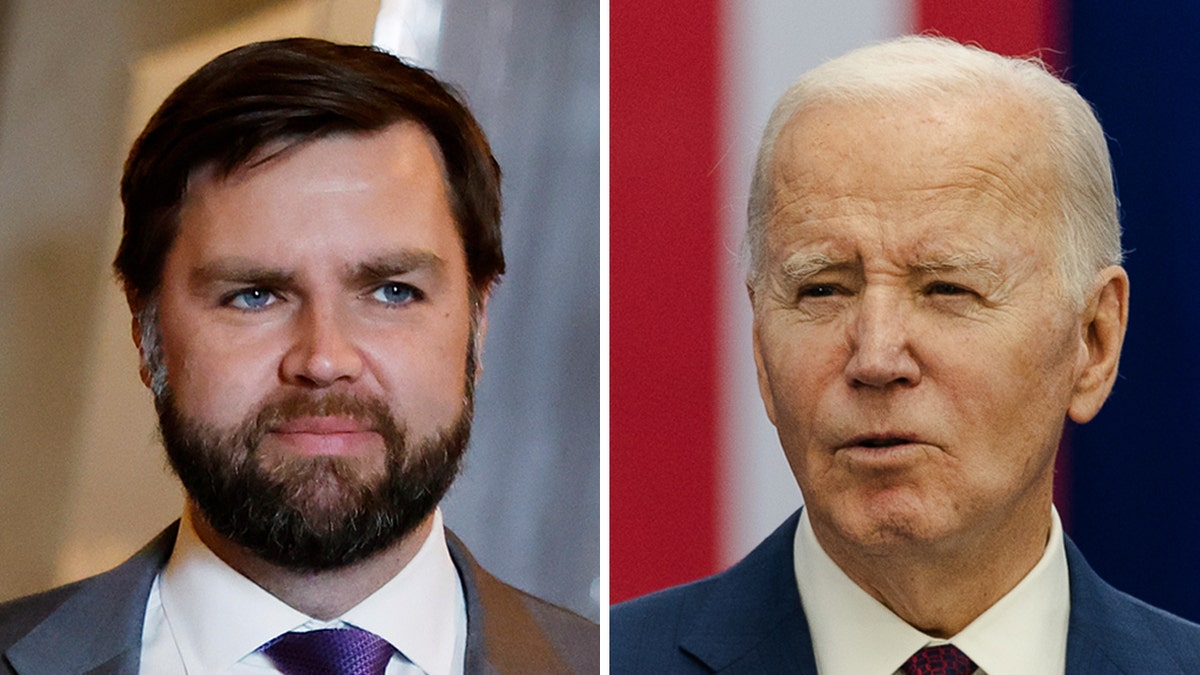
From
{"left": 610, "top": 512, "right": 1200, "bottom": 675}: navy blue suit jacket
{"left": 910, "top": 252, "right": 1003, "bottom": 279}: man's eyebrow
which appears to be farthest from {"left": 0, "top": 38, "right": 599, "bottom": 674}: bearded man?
{"left": 910, "top": 252, "right": 1003, "bottom": 279}: man's eyebrow

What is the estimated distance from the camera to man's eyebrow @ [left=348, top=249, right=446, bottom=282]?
8.20 feet

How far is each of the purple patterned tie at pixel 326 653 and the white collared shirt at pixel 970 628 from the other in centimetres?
72

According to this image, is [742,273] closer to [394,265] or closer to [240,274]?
[394,265]

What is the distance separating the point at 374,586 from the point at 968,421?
101cm

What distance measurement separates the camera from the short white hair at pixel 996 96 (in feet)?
8.03

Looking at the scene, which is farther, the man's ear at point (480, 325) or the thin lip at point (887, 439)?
A: the man's ear at point (480, 325)

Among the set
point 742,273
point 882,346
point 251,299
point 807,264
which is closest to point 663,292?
point 742,273

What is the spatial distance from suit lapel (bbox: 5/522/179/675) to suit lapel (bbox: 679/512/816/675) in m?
0.90

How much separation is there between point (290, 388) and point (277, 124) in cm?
44

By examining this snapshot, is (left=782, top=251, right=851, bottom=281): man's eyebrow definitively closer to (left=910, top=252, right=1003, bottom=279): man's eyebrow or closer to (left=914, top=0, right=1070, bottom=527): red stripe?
(left=910, top=252, right=1003, bottom=279): man's eyebrow

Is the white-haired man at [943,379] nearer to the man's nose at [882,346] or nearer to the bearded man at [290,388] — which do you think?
the man's nose at [882,346]

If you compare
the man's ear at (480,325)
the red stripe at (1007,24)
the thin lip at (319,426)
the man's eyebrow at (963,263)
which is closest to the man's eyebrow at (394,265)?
the man's ear at (480,325)

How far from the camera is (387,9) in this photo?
8.93 ft

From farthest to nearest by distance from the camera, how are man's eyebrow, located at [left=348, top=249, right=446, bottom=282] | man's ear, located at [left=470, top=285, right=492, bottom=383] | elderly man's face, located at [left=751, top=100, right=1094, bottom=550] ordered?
man's ear, located at [left=470, top=285, right=492, bottom=383]
man's eyebrow, located at [left=348, top=249, right=446, bottom=282]
elderly man's face, located at [left=751, top=100, right=1094, bottom=550]
